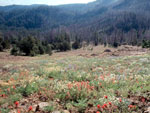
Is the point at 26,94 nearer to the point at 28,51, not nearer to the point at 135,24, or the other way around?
the point at 28,51

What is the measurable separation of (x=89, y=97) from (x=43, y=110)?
5.97 feet

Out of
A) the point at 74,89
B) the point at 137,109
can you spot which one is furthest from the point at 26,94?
the point at 137,109

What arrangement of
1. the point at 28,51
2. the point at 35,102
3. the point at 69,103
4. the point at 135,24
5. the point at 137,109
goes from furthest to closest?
the point at 135,24 < the point at 28,51 < the point at 35,102 < the point at 69,103 < the point at 137,109

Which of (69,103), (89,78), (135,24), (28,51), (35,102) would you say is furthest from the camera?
(135,24)

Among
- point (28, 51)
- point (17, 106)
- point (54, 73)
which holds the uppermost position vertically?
point (17, 106)

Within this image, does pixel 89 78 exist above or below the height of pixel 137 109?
below

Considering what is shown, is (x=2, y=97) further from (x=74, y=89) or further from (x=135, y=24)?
(x=135, y=24)

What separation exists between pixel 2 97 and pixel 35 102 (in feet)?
4.92

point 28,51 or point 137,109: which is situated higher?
point 137,109

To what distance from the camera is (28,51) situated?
162 feet

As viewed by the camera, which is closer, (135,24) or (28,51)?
(28,51)

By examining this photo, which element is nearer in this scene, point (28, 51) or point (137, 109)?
point (137, 109)

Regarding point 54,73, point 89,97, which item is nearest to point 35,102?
point 89,97

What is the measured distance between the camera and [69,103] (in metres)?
4.81
